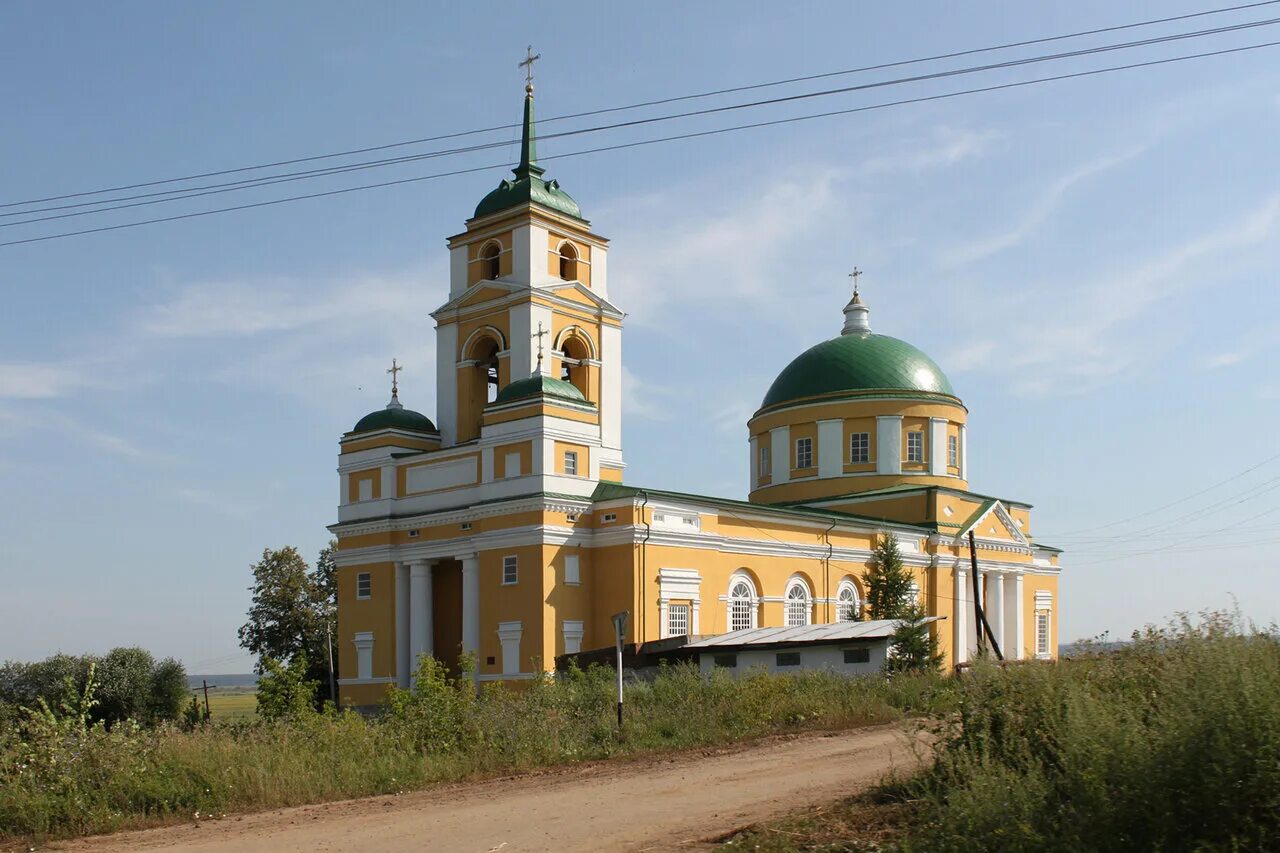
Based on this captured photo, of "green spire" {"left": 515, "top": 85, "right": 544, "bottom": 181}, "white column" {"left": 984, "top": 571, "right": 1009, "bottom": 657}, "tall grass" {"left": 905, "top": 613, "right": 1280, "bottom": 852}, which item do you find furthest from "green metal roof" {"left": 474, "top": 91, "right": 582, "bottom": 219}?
"tall grass" {"left": 905, "top": 613, "right": 1280, "bottom": 852}

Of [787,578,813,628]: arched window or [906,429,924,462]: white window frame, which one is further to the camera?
[906,429,924,462]: white window frame

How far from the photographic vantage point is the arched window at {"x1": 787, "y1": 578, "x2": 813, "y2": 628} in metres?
39.7

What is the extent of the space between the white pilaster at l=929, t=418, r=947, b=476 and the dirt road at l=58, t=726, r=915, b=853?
111 feet

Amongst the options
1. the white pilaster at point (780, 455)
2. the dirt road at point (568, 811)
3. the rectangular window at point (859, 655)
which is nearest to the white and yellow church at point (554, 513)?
the white pilaster at point (780, 455)

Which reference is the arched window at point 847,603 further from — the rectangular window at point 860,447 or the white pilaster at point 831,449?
the rectangular window at point 860,447

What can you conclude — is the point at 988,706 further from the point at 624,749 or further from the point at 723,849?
the point at 624,749

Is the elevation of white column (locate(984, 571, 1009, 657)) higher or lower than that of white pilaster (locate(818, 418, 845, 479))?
lower

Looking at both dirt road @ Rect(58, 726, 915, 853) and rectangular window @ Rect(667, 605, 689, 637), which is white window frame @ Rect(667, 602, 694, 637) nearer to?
→ rectangular window @ Rect(667, 605, 689, 637)

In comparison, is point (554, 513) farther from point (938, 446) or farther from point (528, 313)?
point (938, 446)

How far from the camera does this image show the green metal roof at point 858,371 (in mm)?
48906

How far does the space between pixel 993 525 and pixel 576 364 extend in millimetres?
20345

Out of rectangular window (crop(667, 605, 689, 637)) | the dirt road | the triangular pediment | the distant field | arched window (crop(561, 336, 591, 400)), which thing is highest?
arched window (crop(561, 336, 591, 400))

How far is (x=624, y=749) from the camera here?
685 inches

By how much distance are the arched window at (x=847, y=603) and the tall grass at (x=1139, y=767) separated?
30.8 m
